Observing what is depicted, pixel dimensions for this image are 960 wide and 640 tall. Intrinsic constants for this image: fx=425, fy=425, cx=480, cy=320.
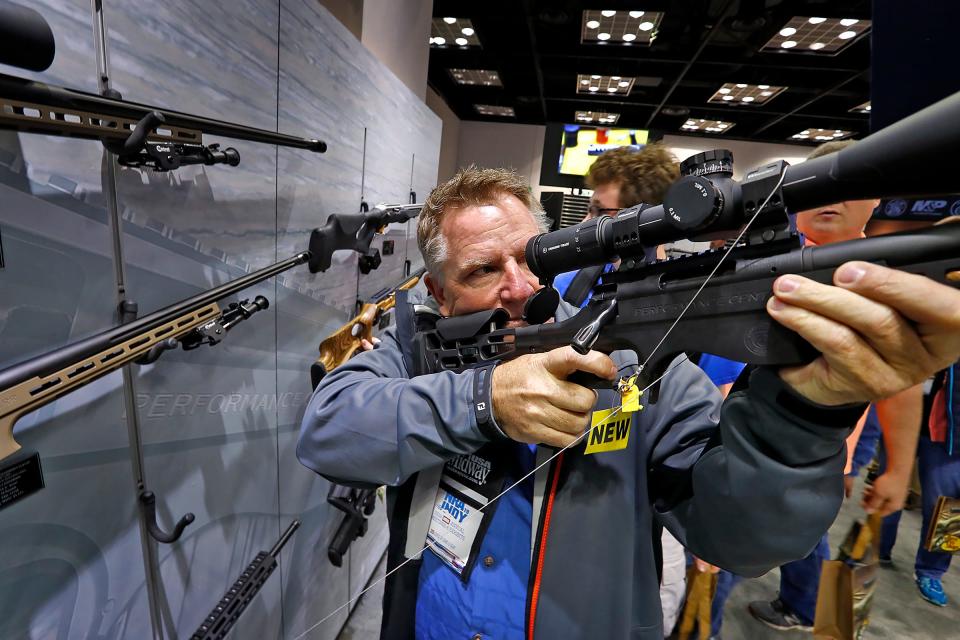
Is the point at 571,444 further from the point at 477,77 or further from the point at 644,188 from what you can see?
the point at 477,77

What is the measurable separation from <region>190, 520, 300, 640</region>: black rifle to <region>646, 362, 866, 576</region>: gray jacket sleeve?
1.30m

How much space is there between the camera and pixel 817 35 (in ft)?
14.0

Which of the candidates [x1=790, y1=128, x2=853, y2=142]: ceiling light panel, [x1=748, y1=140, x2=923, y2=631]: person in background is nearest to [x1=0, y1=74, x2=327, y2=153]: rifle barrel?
[x1=748, y1=140, x2=923, y2=631]: person in background

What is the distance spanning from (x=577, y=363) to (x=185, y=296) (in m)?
1.02

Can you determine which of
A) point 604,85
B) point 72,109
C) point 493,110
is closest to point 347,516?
point 72,109

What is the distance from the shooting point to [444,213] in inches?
43.4

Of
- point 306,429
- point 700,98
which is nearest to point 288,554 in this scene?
point 306,429

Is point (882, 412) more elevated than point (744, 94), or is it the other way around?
point (744, 94)

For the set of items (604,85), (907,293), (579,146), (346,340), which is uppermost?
(604,85)

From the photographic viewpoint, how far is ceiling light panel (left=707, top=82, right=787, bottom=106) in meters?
5.64

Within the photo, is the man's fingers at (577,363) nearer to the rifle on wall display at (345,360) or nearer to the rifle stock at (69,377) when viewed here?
the rifle stock at (69,377)

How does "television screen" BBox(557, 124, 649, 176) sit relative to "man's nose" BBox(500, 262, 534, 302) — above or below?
above

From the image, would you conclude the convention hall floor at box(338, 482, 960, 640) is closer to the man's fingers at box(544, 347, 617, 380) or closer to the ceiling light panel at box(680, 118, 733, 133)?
the man's fingers at box(544, 347, 617, 380)

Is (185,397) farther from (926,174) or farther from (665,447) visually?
(926,174)
